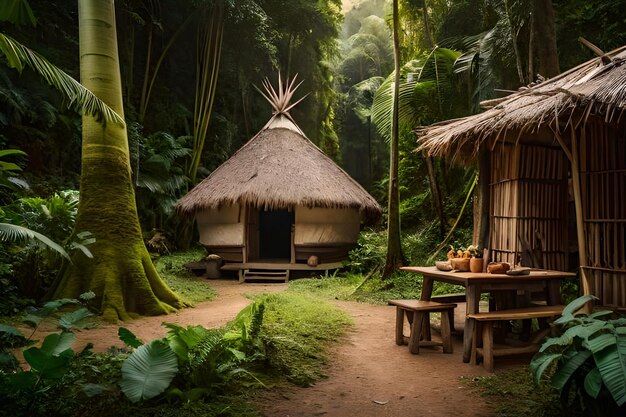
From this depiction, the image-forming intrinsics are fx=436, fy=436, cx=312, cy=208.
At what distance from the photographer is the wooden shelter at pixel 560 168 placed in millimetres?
4215

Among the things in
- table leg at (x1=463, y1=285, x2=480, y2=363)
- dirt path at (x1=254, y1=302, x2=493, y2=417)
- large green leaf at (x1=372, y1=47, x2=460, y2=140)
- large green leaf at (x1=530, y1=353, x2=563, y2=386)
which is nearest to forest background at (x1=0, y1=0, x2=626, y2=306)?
large green leaf at (x1=372, y1=47, x2=460, y2=140)

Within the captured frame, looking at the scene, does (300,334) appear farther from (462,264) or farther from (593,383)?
(593,383)

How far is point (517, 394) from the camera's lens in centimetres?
325

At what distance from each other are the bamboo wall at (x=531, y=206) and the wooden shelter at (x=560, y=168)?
0.04 feet

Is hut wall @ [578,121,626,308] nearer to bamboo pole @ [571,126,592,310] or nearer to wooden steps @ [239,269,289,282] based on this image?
bamboo pole @ [571,126,592,310]

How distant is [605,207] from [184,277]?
825 centimetres

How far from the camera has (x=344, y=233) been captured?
11.6 metres

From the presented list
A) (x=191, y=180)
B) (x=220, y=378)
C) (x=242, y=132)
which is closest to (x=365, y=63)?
(x=242, y=132)

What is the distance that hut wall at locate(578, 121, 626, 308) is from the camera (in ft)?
14.3

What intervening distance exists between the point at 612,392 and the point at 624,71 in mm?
3252

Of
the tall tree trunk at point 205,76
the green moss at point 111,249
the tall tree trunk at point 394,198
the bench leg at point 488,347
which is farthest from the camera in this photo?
the tall tree trunk at point 205,76

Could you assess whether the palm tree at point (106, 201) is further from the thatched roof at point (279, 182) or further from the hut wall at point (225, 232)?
the hut wall at point (225, 232)

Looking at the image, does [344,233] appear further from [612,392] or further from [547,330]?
[612,392]

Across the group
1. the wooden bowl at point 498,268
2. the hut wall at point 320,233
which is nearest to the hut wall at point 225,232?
the hut wall at point 320,233
